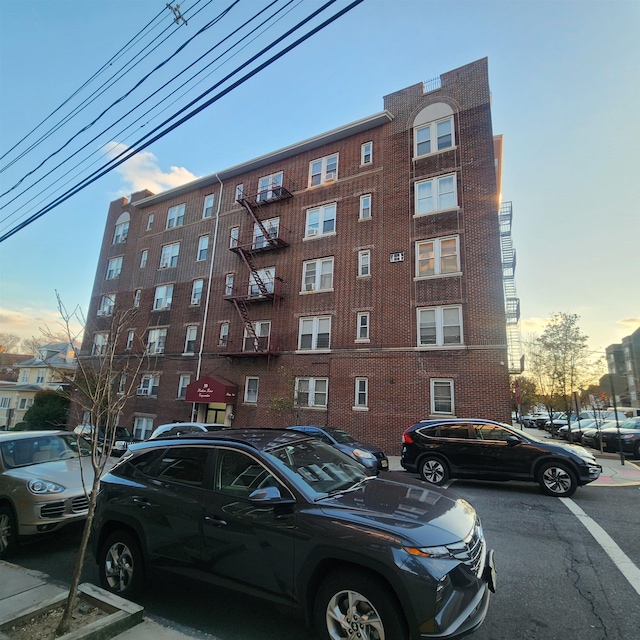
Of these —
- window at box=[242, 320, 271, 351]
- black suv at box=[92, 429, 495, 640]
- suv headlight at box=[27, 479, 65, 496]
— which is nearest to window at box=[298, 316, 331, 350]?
window at box=[242, 320, 271, 351]

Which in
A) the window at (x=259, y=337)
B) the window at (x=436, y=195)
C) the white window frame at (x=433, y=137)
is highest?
the white window frame at (x=433, y=137)

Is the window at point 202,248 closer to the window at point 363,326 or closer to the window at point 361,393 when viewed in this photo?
the window at point 363,326

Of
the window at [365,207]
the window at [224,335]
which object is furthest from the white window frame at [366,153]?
the window at [224,335]

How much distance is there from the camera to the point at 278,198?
73.0ft

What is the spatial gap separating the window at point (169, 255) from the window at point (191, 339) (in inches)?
226

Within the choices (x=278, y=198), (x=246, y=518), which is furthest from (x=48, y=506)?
(x=278, y=198)

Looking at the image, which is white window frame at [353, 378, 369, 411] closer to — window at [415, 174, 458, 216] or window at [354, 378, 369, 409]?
window at [354, 378, 369, 409]

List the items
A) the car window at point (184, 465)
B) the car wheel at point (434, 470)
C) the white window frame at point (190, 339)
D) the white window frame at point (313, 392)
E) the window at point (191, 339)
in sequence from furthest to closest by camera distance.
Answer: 1. the window at point (191, 339)
2. the white window frame at point (190, 339)
3. the white window frame at point (313, 392)
4. the car wheel at point (434, 470)
5. the car window at point (184, 465)

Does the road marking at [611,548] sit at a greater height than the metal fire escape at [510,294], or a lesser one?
lesser

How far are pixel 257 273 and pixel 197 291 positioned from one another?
553 cm

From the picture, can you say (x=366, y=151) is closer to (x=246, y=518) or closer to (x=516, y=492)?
(x=516, y=492)

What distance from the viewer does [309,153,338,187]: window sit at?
69.5 ft

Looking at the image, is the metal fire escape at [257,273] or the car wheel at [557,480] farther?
the metal fire escape at [257,273]

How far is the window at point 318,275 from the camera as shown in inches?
763
